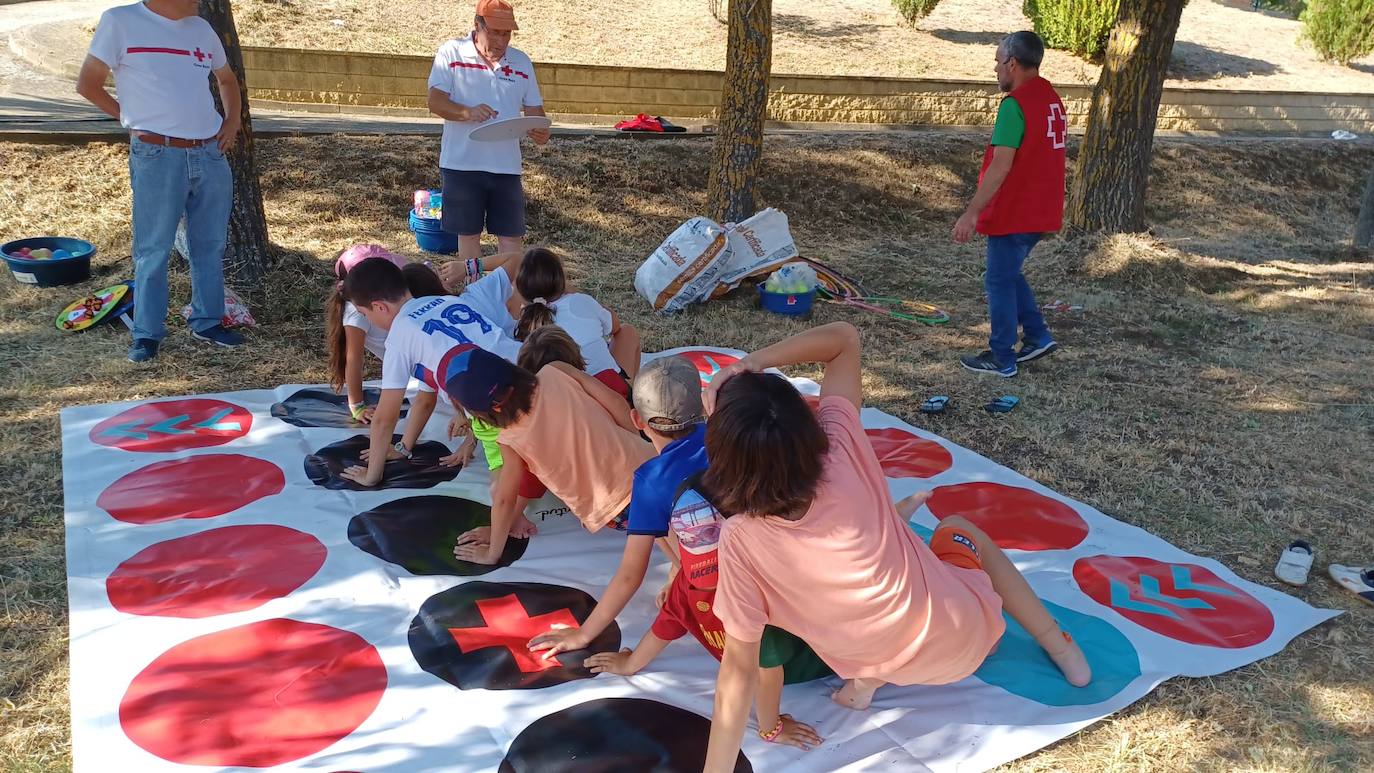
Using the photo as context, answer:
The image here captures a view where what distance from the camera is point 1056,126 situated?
4418 millimetres

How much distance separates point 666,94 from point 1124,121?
582cm

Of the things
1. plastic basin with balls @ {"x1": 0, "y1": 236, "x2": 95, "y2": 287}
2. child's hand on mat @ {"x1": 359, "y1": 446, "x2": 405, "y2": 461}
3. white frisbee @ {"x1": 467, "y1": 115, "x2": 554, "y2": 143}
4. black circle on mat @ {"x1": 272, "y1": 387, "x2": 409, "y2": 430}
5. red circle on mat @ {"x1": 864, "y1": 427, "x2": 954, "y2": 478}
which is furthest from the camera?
plastic basin with balls @ {"x1": 0, "y1": 236, "x2": 95, "y2": 287}

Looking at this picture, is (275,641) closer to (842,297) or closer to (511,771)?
(511,771)

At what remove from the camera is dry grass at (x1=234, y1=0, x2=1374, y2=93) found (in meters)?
12.7

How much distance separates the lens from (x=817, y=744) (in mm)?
2184

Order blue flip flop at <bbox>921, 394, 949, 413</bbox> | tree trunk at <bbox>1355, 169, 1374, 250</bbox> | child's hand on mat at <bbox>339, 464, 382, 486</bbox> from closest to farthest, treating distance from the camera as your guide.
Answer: child's hand on mat at <bbox>339, 464, 382, 486</bbox>
blue flip flop at <bbox>921, 394, 949, 413</bbox>
tree trunk at <bbox>1355, 169, 1374, 250</bbox>

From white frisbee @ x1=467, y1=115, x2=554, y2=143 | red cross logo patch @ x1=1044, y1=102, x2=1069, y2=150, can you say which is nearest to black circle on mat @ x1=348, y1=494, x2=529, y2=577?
white frisbee @ x1=467, y1=115, x2=554, y2=143

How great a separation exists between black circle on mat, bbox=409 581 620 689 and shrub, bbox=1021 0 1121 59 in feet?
49.9

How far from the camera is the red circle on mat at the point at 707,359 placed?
4.62 meters

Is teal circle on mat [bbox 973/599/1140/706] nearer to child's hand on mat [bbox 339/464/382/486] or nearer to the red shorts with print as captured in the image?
the red shorts with print

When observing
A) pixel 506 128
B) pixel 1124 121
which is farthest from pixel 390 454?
pixel 1124 121

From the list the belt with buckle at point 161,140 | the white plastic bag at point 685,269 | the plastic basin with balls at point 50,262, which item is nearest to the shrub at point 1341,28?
the white plastic bag at point 685,269

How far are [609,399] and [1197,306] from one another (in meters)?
4.97

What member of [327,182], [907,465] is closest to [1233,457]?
[907,465]
